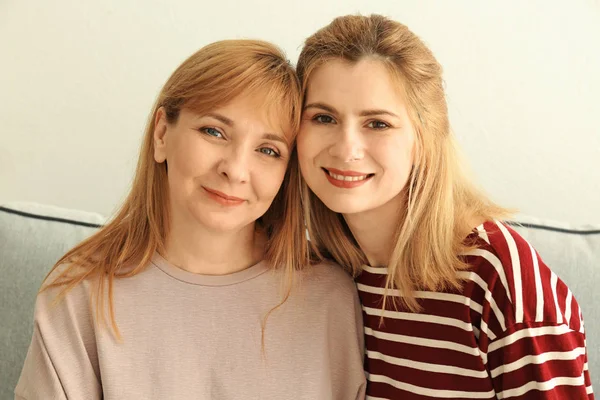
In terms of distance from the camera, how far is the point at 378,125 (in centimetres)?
131

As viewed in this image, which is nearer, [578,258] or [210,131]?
[210,131]

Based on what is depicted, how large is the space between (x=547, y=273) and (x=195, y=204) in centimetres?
65

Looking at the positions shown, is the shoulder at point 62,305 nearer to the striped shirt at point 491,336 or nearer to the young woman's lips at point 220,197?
the young woman's lips at point 220,197

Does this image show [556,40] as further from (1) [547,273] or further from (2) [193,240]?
(2) [193,240]

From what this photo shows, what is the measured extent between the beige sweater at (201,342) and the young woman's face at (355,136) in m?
0.24

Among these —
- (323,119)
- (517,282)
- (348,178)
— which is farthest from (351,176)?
(517,282)

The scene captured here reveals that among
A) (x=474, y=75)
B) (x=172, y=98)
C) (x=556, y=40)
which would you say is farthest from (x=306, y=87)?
(x=556, y=40)

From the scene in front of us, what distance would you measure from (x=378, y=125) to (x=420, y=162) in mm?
116

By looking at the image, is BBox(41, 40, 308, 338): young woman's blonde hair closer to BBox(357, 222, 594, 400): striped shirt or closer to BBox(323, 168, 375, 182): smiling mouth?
BBox(323, 168, 375, 182): smiling mouth

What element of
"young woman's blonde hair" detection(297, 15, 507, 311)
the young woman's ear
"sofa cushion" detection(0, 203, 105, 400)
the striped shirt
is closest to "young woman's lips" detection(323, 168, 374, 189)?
"young woman's blonde hair" detection(297, 15, 507, 311)

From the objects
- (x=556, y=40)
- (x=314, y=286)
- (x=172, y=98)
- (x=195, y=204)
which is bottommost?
(x=314, y=286)

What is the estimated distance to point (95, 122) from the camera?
75.6 inches

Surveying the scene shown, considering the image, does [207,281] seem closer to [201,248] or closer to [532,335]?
[201,248]

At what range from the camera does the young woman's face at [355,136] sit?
4.22 ft
